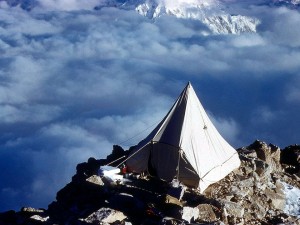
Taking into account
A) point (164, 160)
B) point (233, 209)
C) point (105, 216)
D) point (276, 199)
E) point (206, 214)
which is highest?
point (164, 160)

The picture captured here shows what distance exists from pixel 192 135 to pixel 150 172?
2.97m

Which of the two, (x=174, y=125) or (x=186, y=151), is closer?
(x=186, y=151)

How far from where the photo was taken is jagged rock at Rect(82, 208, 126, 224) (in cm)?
1920

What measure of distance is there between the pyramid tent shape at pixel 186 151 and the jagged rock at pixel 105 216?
17.5 feet

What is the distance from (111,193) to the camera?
76.7ft

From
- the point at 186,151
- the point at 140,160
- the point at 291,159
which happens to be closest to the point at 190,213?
the point at 186,151

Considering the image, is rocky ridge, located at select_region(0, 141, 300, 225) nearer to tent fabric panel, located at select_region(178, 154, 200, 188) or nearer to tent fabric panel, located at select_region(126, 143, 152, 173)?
tent fabric panel, located at select_region(178, 154, 200, 188)

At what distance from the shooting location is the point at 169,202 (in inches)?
821

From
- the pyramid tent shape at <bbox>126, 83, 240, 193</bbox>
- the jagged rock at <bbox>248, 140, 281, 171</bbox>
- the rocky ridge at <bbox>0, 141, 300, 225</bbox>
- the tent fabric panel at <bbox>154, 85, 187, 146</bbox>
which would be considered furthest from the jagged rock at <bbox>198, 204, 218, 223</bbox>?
the jagged rock at <bbox>248, 140, 281, 171</bbox>

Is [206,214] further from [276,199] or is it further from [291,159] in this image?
[291,159]

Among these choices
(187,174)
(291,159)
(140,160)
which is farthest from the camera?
(291,159)

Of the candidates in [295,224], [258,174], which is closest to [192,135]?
[258,174]

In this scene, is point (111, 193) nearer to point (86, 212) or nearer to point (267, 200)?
point (86, 212)

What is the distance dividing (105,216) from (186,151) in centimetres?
662
